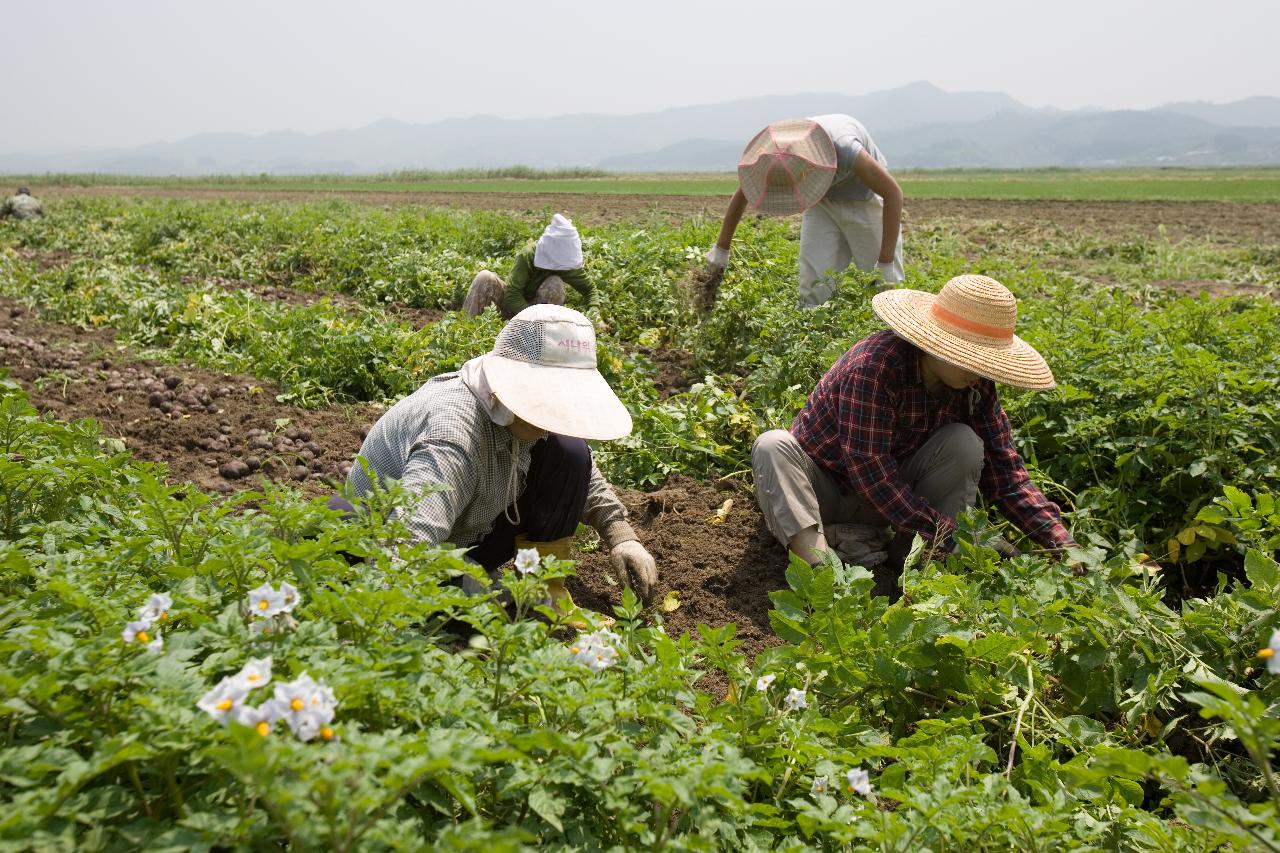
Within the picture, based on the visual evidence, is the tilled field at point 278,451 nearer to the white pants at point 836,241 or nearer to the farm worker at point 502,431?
the farm worker at point 502,431

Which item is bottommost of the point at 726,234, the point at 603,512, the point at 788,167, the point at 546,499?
the point at 603,512

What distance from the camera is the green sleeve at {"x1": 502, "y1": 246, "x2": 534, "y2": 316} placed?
630 cm

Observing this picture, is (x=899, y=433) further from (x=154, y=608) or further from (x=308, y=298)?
(x=308, y=298)

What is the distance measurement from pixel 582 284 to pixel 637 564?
12.9 ft

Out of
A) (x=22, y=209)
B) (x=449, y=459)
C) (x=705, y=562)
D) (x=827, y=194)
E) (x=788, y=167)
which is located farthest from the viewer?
(x=22, y=209)

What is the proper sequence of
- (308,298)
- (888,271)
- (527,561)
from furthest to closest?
(308,298) → (888,271) → (527,561)

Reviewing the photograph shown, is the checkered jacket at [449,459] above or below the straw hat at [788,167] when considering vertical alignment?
below

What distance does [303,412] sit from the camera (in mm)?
5258

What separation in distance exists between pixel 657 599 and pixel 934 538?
3.45 feet

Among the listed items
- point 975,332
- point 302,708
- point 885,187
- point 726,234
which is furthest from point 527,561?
point 726,234

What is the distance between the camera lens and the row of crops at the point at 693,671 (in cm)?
127

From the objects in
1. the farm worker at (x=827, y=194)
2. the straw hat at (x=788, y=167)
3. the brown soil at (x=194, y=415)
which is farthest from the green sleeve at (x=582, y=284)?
the brown soil at (x=194, y=415)

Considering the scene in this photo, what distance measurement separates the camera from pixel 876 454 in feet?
10.8

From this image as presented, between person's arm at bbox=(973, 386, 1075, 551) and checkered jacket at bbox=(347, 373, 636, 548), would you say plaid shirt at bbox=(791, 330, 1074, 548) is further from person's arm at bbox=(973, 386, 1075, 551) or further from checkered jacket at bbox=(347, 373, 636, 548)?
checkered jacket at bbox=(347, 373, 636, 548)
